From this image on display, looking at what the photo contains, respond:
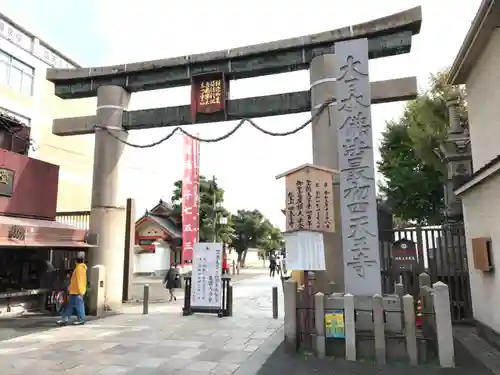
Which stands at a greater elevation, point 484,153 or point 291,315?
point 484,153

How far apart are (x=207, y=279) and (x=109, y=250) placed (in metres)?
3.44

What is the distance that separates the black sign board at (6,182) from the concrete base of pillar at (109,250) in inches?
98.4

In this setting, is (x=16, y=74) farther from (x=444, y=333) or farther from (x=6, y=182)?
(x=444, y=333)

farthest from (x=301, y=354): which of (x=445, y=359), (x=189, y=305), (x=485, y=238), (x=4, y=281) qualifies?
(x=4, y=281)

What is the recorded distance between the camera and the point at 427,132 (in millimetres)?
18750

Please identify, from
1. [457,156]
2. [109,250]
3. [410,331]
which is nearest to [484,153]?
[457,156]

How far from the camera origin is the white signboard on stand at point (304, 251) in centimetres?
787

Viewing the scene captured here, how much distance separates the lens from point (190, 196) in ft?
69.8

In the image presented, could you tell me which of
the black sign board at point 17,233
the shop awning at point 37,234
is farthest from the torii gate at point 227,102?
the black sign board at point 17,233

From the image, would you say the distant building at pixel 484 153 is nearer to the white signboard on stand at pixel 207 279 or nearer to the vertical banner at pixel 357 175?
the vertical banner at pixel 357 175

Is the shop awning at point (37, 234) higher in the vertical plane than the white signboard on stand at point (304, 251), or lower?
higher

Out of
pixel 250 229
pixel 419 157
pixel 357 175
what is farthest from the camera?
pixel 250 229

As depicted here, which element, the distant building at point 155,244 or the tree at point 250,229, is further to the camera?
the tree at point 250,229

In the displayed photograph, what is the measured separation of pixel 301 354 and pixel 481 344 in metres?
3.90
